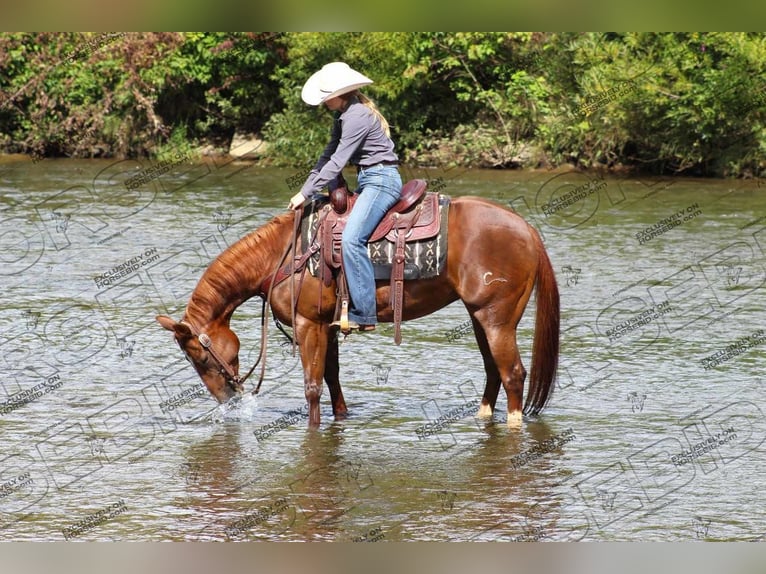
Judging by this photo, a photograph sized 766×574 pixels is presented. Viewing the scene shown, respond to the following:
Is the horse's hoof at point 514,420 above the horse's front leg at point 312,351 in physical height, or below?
below

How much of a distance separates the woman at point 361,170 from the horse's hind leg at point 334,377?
1.71ft

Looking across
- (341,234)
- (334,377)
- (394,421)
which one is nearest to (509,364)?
(394,421)

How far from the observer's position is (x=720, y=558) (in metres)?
5.15

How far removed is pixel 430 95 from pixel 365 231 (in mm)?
20011

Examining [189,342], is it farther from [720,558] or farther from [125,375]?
[720,558]

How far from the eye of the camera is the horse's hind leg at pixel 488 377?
9.41 metres

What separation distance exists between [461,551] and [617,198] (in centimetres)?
1745

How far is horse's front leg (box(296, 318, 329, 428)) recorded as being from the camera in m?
9.14

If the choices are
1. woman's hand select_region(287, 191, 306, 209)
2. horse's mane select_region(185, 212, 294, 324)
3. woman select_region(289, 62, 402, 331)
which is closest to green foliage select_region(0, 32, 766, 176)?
woman select_region(289, 62, 402, 331)

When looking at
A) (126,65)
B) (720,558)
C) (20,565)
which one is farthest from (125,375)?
(126,65)

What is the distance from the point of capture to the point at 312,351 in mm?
9148

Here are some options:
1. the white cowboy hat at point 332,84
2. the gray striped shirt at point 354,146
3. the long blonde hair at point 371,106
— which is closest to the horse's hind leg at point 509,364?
the gray striped shirt at point 354,146

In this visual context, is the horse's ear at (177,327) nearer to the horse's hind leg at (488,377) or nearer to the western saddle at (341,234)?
the western saddle at (341,234)

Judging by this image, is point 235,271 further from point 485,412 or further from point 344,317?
point 485,412
